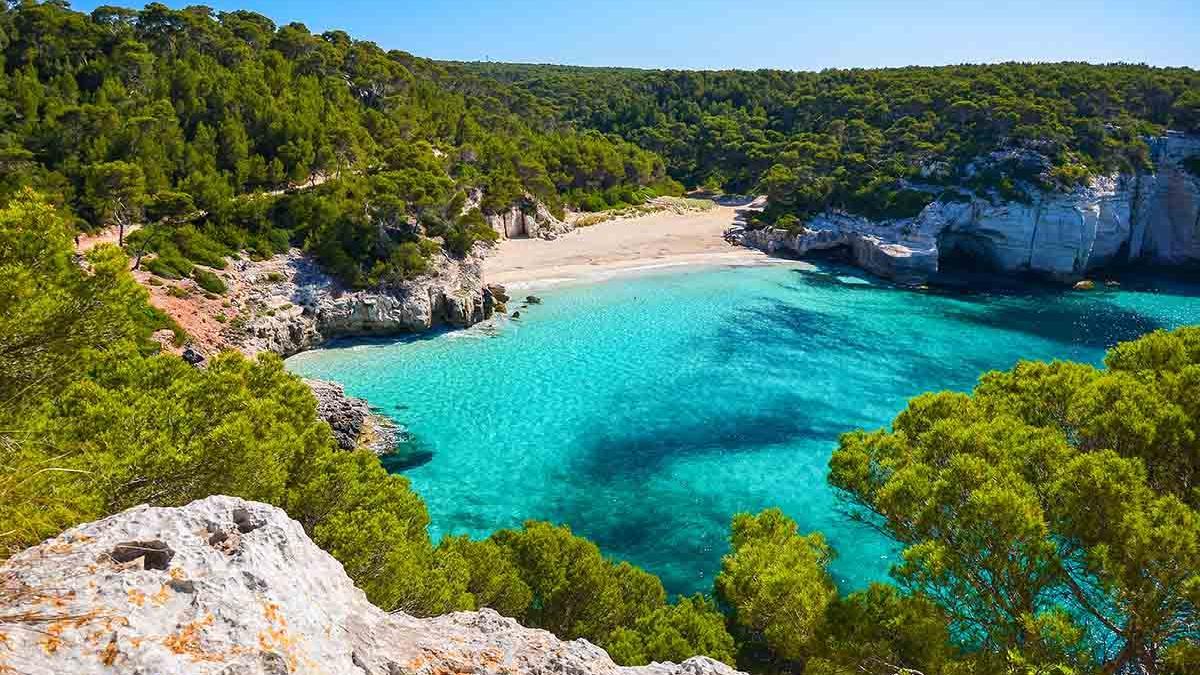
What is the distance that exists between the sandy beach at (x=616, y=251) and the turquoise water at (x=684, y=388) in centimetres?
304

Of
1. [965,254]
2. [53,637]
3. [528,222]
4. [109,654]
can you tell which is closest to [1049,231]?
[965,254]

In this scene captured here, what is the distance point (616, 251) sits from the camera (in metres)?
50.4

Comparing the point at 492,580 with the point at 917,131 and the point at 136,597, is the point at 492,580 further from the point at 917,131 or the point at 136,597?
the point at 917,131

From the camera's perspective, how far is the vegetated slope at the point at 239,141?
3083 cm

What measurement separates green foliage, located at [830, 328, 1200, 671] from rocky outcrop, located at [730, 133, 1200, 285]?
4176 centimetres

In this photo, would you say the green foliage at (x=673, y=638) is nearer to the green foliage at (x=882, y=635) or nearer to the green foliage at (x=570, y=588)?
the green foliage at (x=570, y=588)

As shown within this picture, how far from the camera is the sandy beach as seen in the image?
44375mm

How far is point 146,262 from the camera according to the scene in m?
27.0

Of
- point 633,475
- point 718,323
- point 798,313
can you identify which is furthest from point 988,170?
point 633,475

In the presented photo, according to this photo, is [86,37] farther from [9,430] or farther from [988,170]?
[988,170]

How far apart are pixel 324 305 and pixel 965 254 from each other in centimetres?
4620

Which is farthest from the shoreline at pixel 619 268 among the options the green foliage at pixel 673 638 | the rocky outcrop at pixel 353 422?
the green foliage at pixel 673 638

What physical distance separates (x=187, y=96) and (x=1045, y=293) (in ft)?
187

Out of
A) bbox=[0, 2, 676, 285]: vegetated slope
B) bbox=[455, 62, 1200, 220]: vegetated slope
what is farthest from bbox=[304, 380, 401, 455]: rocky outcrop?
bbox=[455, 62, 1200, 220]: vegetated slope
